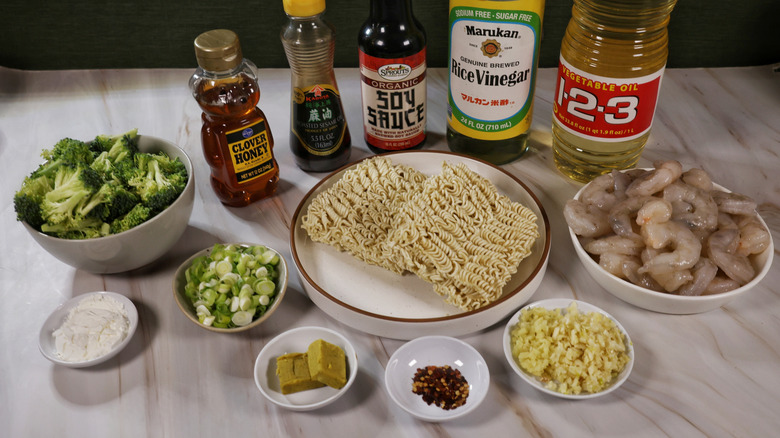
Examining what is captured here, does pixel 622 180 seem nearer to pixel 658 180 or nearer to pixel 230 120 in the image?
pixel 658 180

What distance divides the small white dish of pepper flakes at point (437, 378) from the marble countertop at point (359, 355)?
1.4 inches

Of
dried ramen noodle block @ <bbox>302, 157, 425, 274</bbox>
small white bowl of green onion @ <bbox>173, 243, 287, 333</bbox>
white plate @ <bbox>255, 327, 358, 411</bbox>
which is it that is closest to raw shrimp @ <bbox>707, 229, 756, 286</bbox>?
dried ramen noodle block @ <bbox>302, 157, 425, 274</bbox>

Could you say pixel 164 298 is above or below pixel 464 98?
below

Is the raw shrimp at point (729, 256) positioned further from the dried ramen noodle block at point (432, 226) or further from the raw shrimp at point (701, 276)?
the dried ramen noodle block at point (432, 226)

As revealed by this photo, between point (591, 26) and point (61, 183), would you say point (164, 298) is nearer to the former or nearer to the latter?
point (61, 183)

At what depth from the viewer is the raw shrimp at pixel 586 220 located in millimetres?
1278

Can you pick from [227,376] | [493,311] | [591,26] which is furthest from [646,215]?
[227,376]

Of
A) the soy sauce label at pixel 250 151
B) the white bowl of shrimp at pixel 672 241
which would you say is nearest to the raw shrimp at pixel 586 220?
the white bowl of shrimp at pixel 672 241

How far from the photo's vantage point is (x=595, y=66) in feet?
4.60

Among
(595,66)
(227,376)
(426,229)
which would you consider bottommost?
(227,376)

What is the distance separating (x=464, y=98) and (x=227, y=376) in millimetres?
817

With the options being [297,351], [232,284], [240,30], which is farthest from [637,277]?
[240,30]

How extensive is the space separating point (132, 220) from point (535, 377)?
0.82 metres

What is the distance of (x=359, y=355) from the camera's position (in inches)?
47.5
